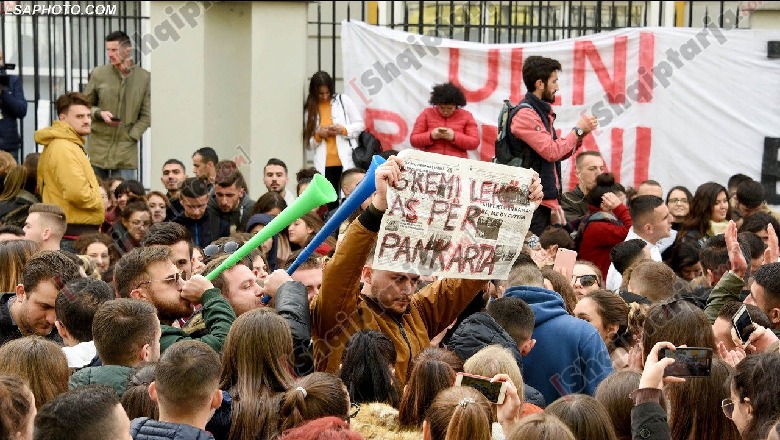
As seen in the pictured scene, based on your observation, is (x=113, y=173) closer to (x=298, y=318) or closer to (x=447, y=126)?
(x=447, y=126)

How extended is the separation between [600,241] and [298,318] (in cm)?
494

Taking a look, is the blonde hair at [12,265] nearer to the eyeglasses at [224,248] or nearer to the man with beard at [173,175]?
the eyeglasses at [224,248]

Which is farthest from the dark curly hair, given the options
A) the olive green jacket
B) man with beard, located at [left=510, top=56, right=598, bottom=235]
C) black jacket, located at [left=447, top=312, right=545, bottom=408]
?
black jacket, located at [left=447, top=312, right=545, bottom=408]

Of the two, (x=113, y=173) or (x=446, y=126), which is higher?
(x=446, y=126)

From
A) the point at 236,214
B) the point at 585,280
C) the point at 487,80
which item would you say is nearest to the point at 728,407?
the point at 585,280

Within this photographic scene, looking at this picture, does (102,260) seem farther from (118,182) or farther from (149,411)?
(149,411)

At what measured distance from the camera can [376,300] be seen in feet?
22.0

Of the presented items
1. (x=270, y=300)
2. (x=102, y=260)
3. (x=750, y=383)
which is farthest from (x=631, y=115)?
(x=750, y=383)

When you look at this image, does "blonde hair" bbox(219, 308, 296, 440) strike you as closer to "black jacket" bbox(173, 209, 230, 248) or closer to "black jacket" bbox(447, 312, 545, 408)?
"black jacket" bbox(447, 312, 545, 408)

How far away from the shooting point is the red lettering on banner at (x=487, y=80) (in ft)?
44.0

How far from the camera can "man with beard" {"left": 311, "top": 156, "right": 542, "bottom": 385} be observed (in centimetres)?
639

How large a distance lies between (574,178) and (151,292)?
275 inches

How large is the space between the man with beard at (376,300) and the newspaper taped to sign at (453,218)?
0.24 feet

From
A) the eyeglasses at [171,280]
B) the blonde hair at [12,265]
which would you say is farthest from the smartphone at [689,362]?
the blonde hair at [12,265]
